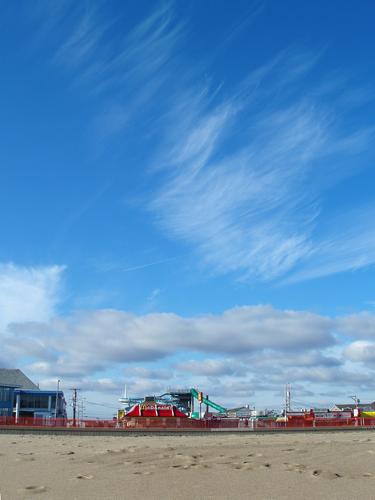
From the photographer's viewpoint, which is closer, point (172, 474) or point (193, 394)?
point (172, 474)

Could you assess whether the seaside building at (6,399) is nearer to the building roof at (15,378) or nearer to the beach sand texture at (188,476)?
the building roof at (15,378)

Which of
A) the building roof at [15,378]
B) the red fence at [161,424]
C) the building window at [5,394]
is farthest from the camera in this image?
the building roof at [15,378]

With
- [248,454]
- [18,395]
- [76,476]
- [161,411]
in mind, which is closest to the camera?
[76,476]

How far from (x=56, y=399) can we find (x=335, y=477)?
9903 cm

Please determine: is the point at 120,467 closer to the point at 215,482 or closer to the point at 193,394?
the point at 215,482

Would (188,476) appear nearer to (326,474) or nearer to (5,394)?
(326,474)

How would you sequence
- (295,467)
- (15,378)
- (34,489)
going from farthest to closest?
(15,378), (295,467), (34,489)

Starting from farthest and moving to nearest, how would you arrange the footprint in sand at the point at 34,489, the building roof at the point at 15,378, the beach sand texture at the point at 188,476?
the building roof at the point at 15,378 < the footprint in sand at the point at 34,489 < the beach sand texture at the point at 188,476

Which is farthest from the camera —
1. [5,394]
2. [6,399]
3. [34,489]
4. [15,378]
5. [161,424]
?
[15,378]

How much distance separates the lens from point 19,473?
14414 mm

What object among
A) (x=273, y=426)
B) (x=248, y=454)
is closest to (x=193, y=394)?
(x=273, y=426)

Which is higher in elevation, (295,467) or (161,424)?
(295,467)

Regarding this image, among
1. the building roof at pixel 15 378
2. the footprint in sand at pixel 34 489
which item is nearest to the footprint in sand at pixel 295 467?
the footprint in sand at pixel 34 489

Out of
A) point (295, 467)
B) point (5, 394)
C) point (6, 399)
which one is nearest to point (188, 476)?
point (295, 467)
